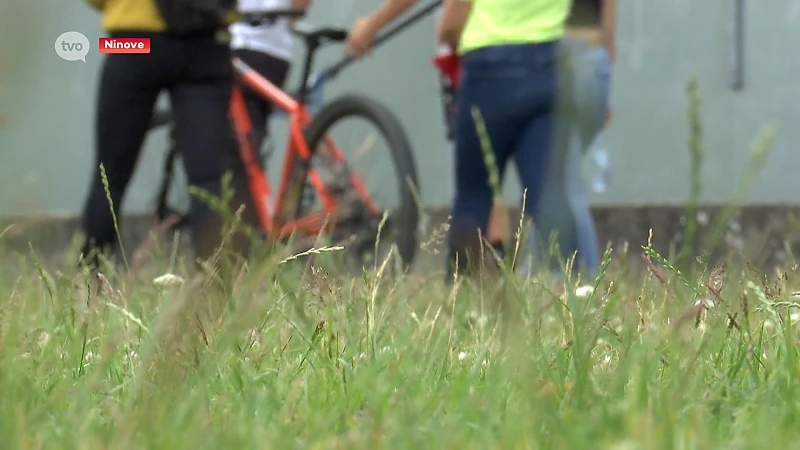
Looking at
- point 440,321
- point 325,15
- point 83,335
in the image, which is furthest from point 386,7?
point 325,15

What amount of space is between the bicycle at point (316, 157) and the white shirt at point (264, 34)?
0.16ft

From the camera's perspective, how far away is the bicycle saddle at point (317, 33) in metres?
3.59

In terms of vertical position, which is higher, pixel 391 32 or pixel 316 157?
pixel 391 32

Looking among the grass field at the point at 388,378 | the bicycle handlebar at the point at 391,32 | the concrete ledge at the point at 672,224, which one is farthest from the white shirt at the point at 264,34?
the grass field at the point at 388,378

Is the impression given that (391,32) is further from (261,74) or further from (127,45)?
(127,45)

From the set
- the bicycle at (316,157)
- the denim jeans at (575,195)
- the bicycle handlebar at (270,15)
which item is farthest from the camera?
the bicycle handlebar at (270,15)

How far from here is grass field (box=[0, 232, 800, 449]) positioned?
2.98ft

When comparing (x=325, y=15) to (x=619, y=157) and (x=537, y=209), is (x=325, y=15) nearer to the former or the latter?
(x=619, y=157)

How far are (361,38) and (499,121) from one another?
2.23ft

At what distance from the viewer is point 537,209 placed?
2.68 m

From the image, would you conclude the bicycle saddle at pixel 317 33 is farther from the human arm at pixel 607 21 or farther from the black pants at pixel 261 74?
the human arm at pixel 607 21

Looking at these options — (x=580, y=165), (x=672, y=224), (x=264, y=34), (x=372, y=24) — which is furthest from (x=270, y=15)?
(x=672, y=224)

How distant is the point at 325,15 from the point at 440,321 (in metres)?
3.62

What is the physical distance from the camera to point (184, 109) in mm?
2621
